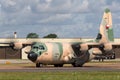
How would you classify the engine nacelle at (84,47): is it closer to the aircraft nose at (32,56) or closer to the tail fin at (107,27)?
the tail fin at (107,27)

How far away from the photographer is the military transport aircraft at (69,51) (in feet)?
201

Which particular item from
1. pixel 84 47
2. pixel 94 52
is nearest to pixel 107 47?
pixel 94 52

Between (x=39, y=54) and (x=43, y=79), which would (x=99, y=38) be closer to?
(x=39, y=54)

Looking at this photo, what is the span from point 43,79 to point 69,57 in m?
29.4

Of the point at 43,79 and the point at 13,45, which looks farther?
the point at 13,45

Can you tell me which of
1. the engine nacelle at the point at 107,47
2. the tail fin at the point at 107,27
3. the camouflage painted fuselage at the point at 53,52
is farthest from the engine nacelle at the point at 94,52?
the camouflage painted fuselage at the point at 53,52

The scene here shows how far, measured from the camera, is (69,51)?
64375 millimetres

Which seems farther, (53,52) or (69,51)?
(69,51)


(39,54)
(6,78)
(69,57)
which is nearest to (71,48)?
(69,57)

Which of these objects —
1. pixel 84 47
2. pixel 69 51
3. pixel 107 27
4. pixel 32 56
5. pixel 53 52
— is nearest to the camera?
pixel 32 56

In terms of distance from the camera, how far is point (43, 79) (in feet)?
114

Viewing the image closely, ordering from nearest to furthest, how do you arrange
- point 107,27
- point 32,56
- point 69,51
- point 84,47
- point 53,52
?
point 32,56 → point 53,52 → point 84,47 → point 69,51 → point 107,27

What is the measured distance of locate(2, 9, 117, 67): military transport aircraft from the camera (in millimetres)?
61188

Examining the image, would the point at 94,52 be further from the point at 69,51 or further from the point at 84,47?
the point at 69,51
